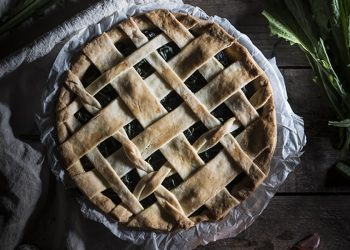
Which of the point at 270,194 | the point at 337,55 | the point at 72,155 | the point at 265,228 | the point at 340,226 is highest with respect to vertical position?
the point at 72,155

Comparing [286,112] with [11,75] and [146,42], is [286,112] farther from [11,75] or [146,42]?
[11,75]

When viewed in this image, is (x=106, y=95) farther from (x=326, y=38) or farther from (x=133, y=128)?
(x=326, y=38)

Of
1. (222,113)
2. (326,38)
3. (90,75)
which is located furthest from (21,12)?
(326,38)

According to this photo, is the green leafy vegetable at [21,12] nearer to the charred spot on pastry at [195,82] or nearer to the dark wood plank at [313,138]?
the charred spot on pastry at [195,82]

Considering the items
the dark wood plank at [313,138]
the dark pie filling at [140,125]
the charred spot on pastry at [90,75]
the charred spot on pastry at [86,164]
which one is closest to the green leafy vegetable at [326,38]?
the dark wood plank at [313,138]

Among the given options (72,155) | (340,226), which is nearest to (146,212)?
(72,155)
